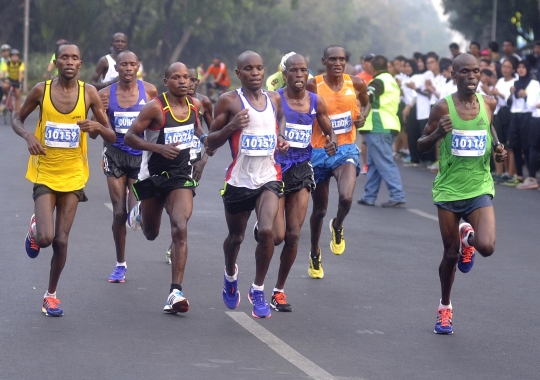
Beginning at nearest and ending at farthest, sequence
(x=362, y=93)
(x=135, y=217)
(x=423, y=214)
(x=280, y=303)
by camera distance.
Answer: (x=280, y=303) → (x=135, y=217) → (x=362, y=93) → (x=423, y=214)

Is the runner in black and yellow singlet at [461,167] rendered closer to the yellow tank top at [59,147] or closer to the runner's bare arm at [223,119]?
the runner's bare arm at [223,119]

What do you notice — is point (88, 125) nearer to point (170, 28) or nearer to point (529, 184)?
point (529, 184)

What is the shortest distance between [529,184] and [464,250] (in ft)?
34.2

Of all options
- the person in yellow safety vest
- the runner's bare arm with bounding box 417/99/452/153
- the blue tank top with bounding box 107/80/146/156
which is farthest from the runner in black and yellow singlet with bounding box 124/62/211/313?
the person in yellow safety vest

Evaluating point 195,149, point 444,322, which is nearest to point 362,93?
point 195,149

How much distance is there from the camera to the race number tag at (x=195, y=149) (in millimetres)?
8445

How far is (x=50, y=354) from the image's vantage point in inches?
265

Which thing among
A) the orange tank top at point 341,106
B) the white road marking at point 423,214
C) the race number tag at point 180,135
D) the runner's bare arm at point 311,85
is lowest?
the white road marking at point 423,214

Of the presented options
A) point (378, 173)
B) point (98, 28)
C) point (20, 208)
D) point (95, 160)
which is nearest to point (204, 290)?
point (20, 208)

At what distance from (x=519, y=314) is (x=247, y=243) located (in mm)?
3893

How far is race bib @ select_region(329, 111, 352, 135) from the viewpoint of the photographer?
1016 cm

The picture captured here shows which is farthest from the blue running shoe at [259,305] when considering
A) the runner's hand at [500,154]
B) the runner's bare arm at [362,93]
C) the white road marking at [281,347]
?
the runner's bare arm at [362,93]

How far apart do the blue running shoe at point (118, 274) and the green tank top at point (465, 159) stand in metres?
2.96

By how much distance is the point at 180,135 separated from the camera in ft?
26.8
